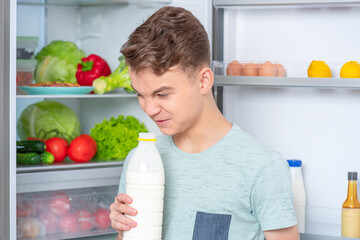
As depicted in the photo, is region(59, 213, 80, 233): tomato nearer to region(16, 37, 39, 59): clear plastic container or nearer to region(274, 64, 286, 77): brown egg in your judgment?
region(16, 37, 39, 59): clear plastic container

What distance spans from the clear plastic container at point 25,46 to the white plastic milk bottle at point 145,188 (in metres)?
1.31

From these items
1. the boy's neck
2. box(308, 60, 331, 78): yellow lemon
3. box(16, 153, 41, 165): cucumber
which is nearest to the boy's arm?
the boy's neck

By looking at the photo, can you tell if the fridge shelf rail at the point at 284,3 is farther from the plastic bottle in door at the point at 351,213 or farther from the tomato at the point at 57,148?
the tomato at the point at 57,148

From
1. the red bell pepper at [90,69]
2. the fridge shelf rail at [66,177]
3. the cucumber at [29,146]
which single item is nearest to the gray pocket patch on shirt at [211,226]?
the fridge shelf rail at [66,177]

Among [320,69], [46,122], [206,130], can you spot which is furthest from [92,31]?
[206,130]

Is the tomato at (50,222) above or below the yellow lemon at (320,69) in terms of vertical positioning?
below

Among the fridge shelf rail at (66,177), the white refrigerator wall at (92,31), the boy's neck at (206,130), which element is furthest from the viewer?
the white refrigerator wall at (92,31)

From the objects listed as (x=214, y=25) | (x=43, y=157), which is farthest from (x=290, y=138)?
(x=43, y=157)

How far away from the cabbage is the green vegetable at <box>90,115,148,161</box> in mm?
116

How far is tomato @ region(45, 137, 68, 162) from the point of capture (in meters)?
2.43

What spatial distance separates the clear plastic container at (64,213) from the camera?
7.66 ft

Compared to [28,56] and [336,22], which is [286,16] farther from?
[28,56]

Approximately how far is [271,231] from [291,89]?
47.4 inches

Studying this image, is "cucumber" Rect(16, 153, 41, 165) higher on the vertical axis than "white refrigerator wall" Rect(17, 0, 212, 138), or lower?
lower
